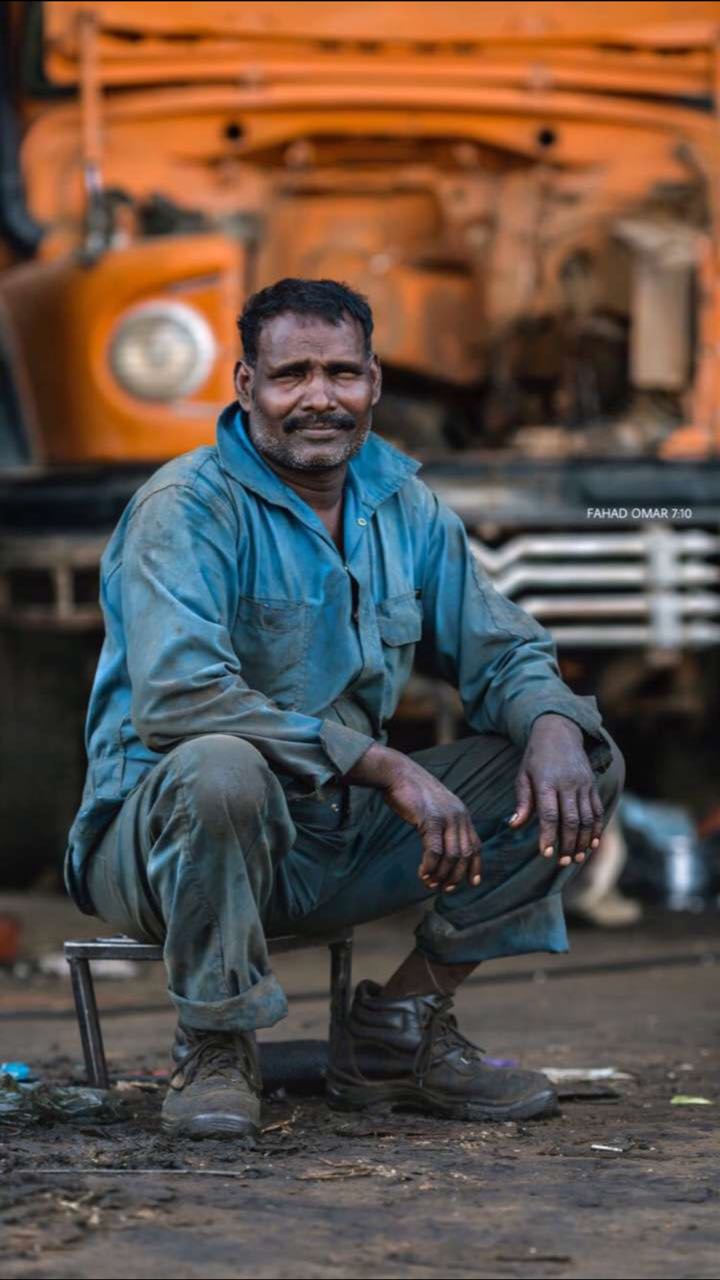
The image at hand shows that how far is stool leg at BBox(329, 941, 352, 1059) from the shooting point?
3371mm

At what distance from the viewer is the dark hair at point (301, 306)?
324 centimetres

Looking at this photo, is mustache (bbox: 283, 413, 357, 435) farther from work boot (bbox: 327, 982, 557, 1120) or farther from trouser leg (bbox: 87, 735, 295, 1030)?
work boot (bbox: 327, 982, 557, 1120)

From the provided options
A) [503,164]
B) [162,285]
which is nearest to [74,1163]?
[162,285]

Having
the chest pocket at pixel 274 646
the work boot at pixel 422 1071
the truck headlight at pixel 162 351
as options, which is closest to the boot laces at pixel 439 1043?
the work boot at pixel 422 1071

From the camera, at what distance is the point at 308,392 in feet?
10.6

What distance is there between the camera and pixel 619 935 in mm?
5980

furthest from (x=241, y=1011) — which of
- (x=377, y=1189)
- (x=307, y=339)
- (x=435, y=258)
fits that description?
(x=435, y=258)

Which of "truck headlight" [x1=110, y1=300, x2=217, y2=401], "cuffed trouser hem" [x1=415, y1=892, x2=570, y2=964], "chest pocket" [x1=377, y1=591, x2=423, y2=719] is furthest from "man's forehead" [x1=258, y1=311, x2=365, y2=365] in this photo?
"truck headlight" [x1=110, y1=300, x2=217, y2=401]

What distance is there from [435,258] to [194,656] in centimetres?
340

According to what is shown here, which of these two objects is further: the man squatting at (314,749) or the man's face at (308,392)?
the man's face at (308,392)

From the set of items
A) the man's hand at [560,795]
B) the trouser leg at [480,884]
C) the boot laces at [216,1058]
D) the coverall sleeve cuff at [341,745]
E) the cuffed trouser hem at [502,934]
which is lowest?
the boot laces at [216,1058]

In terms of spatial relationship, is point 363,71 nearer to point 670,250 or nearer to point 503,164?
point 503,164

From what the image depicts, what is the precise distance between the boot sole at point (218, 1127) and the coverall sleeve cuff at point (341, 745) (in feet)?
1.63

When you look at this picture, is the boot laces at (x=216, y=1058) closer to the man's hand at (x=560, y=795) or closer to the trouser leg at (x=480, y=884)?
the trouser leg at (x=480, y=884)
